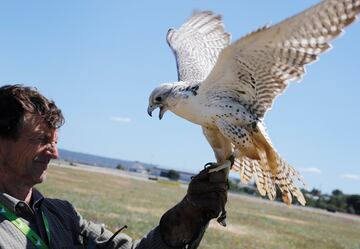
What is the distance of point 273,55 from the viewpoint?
11.1 feet

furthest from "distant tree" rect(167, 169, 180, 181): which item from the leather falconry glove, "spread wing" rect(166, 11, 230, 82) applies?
the leather falconry glove

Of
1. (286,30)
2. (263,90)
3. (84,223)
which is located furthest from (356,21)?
(84,223)

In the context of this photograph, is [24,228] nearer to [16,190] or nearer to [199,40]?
[16,190]

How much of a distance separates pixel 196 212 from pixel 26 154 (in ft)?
3.09

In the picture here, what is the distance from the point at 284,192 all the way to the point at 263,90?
0.74 m

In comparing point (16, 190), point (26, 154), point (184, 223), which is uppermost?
point (26, 154)

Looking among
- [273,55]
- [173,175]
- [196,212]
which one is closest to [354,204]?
[173,175]

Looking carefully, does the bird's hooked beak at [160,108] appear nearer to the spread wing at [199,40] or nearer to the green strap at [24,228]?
the spread wing at [199,40]

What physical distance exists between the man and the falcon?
2.46 feet

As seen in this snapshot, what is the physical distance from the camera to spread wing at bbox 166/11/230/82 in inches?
188

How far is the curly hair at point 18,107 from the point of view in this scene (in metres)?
2.25

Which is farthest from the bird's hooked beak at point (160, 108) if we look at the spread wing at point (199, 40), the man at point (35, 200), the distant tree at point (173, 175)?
the distant tree at point (173, 175)

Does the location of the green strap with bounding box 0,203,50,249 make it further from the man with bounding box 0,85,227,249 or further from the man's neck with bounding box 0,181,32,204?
the man's neck with bounding box 0,181,32,204

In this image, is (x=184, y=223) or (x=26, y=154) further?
(x=184, y=223)
